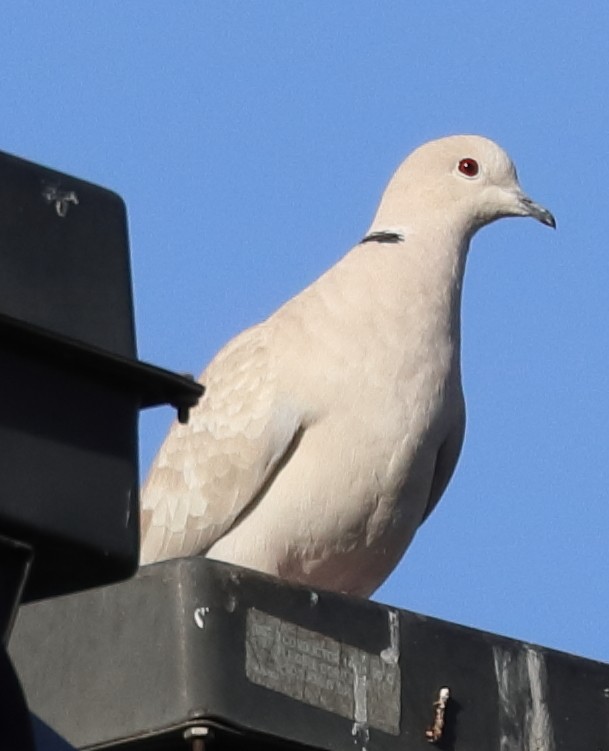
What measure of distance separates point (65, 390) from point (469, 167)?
6064 mm

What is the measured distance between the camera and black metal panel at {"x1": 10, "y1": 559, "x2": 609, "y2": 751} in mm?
5363

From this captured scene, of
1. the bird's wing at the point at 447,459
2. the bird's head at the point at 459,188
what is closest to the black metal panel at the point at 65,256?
the bird's wing at the point at 447,459

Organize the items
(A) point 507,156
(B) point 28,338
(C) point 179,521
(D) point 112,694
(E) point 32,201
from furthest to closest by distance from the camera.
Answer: (A) point 507,156 < (C) point 179,521 < (D) point 112,694 < (E) point 32,201 < (B) point 28,338

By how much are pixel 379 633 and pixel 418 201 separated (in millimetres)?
3027

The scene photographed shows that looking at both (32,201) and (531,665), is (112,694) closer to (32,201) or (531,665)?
(531,665)

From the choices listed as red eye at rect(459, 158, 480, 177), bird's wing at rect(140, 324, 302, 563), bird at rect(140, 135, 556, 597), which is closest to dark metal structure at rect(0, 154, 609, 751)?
bird at rect(140, 135, 556, 597)

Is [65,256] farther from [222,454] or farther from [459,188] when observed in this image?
[459,188]

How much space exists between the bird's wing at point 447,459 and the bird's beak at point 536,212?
3.88 ft

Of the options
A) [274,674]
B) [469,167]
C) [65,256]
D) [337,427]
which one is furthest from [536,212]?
[65,256]

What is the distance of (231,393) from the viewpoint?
807 cm

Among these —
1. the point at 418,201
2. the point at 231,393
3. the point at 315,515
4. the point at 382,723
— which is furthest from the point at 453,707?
the point at 418,201

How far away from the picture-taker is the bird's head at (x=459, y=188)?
335 inches

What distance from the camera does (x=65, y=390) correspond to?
2.77m

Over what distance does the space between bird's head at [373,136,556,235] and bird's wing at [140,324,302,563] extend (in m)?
0.84
